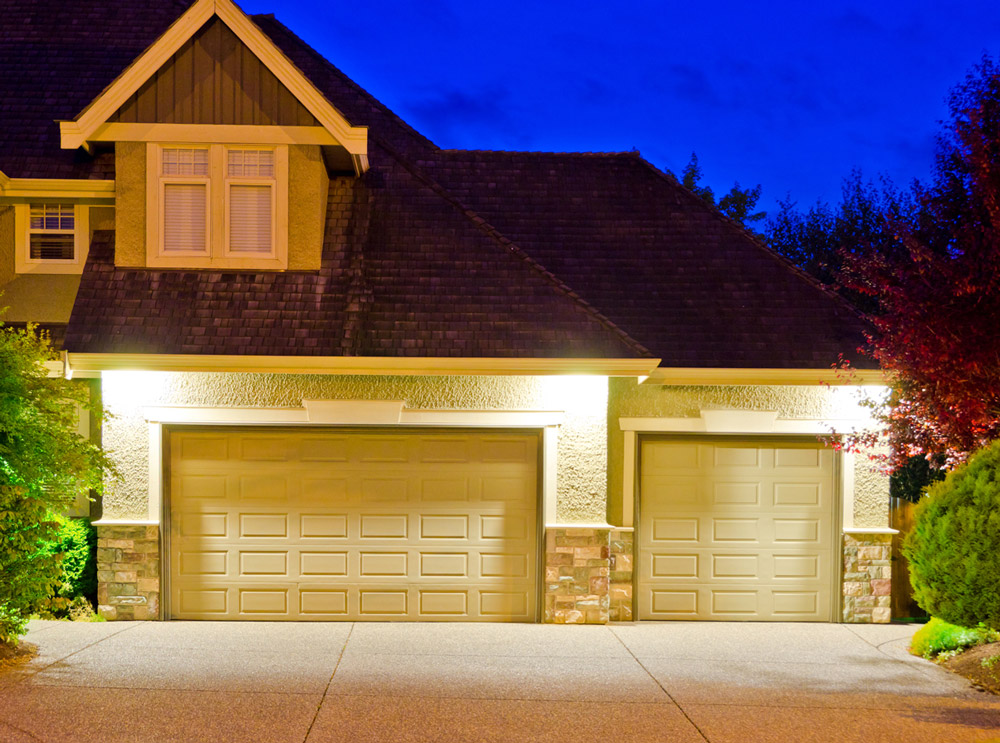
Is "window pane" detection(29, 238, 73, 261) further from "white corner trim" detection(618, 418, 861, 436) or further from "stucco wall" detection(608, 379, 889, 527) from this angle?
"white corner trim" detection(618, 418, 861, 436)

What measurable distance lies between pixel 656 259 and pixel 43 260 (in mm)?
7905

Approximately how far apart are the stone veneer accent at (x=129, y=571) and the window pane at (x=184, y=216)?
10.8 feet

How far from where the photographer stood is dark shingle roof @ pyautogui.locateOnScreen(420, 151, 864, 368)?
1052 cm

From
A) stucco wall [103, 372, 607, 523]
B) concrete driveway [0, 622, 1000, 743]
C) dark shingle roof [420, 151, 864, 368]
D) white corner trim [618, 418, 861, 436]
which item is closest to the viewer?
concrete driveway [0, 622, 1000, 743]

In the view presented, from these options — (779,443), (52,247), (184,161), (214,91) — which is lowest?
(779,443)

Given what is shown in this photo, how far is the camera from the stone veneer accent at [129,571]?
9578 mm

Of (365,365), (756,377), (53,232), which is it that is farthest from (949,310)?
(53,232)

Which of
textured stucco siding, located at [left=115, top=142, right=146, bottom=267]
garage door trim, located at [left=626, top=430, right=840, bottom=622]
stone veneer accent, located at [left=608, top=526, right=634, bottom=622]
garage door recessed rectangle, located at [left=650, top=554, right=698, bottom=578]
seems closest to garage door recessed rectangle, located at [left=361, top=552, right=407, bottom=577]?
stone veneer accent, located at [left=608, top=526, right=634, bottom=622]

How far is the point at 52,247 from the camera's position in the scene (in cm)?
1083

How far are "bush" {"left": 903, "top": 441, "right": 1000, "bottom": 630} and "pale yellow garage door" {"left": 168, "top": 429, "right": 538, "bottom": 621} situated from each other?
4.09m

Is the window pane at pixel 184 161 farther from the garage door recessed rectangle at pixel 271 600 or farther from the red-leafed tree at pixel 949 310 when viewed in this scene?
the red-leafed tree at pixel 949 310

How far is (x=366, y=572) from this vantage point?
9.89 meters

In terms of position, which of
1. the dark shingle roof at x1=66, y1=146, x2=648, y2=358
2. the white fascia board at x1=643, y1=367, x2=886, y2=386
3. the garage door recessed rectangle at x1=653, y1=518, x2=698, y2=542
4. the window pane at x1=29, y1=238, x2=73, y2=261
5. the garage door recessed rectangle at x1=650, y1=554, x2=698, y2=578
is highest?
the window pane at x1=29, y1=238, x2=73, y2=261

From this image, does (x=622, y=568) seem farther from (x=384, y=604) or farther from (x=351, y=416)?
(x=351, y=416)
